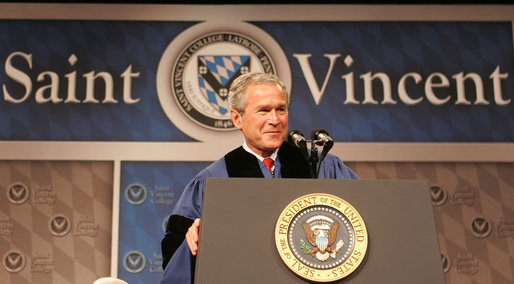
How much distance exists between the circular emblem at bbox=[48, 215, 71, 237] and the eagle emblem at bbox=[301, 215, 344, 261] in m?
2.82

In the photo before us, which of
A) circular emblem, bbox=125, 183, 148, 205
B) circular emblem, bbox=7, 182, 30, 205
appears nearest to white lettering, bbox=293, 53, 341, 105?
circular emblem, bbox=125, 183, 148, 205

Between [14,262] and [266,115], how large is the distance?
2.50 m

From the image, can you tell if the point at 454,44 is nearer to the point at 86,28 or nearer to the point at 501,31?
the point at 501,31

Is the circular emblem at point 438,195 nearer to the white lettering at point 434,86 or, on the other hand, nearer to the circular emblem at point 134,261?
the white lettering at point 434,86

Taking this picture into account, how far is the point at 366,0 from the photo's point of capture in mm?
4066

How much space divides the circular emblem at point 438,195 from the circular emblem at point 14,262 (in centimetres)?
263

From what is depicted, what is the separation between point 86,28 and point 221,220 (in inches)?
122

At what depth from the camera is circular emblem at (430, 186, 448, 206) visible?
149 inches

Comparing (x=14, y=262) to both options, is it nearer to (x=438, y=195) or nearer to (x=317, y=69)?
(x=317, y=69)

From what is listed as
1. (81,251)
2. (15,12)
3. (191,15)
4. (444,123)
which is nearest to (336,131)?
(444,123)

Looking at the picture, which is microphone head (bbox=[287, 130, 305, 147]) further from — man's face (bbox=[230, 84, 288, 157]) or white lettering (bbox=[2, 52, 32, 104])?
white lettering (bbox=[2, 52, 32, 104])

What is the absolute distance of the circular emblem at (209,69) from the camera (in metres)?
3.79

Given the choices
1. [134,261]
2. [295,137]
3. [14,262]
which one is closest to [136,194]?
[134,261]

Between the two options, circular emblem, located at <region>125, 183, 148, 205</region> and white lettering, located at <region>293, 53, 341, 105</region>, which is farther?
white lettering, located at <region>293, 53, 341, 105</region>
